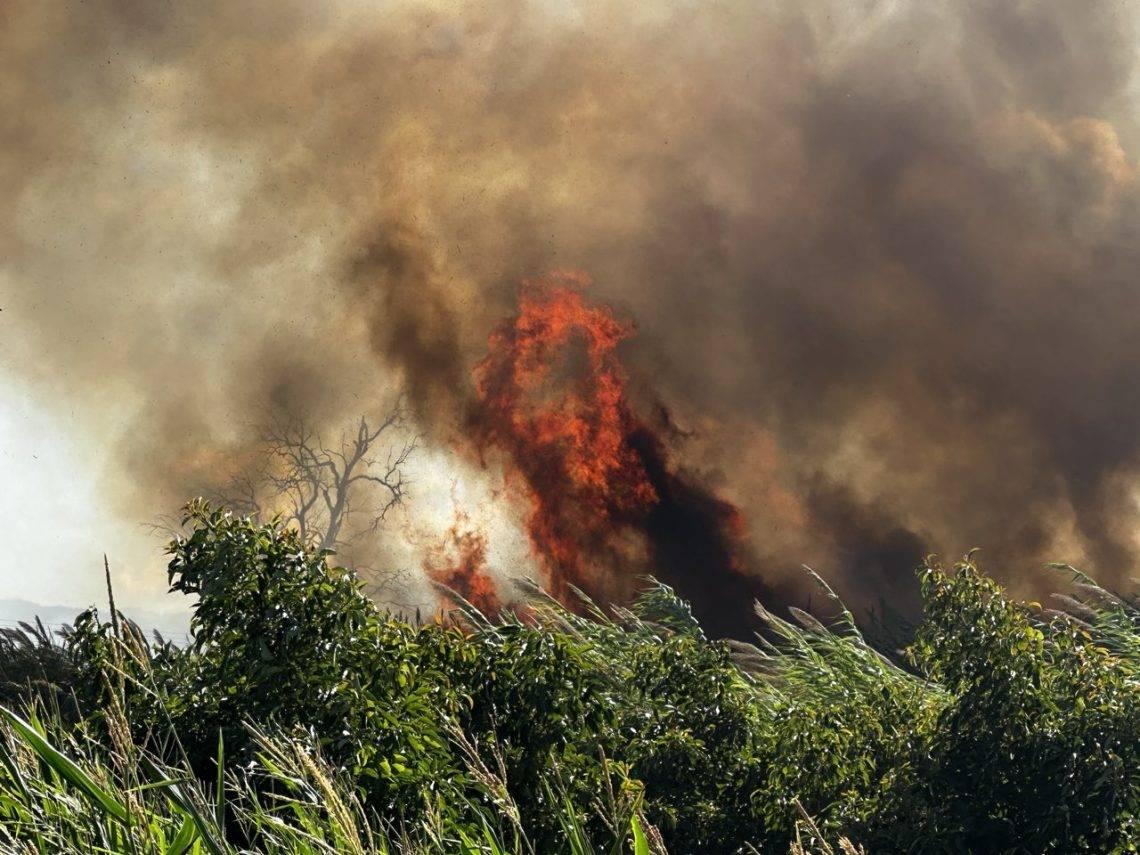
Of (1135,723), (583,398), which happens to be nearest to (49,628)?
(1135,723)

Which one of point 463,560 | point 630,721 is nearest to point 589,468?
point 463,560

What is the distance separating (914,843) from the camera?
632 cm

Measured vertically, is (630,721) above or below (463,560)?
below

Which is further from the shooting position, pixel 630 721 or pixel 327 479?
pixel 327 479

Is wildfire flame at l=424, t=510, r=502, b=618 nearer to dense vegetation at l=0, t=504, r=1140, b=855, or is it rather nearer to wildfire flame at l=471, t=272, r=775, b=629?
wildfire flame at l=471, t=272, r=775, b=629

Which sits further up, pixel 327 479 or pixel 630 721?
pixel 327 479

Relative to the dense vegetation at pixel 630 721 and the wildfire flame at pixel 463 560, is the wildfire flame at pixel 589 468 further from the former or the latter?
the dense vegetation at pixel 630 721

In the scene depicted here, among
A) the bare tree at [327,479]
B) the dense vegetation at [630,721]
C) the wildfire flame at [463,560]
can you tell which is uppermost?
the bare tree at [327,479]

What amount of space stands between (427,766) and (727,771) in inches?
95.5

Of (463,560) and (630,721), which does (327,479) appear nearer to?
(463,560)

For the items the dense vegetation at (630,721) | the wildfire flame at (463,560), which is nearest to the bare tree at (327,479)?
the wildfire flame at (463,560)

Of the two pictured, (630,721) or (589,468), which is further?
(589,468)

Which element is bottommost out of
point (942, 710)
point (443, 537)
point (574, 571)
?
point (942, 710)

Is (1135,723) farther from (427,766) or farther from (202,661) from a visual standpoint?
(202,661)
